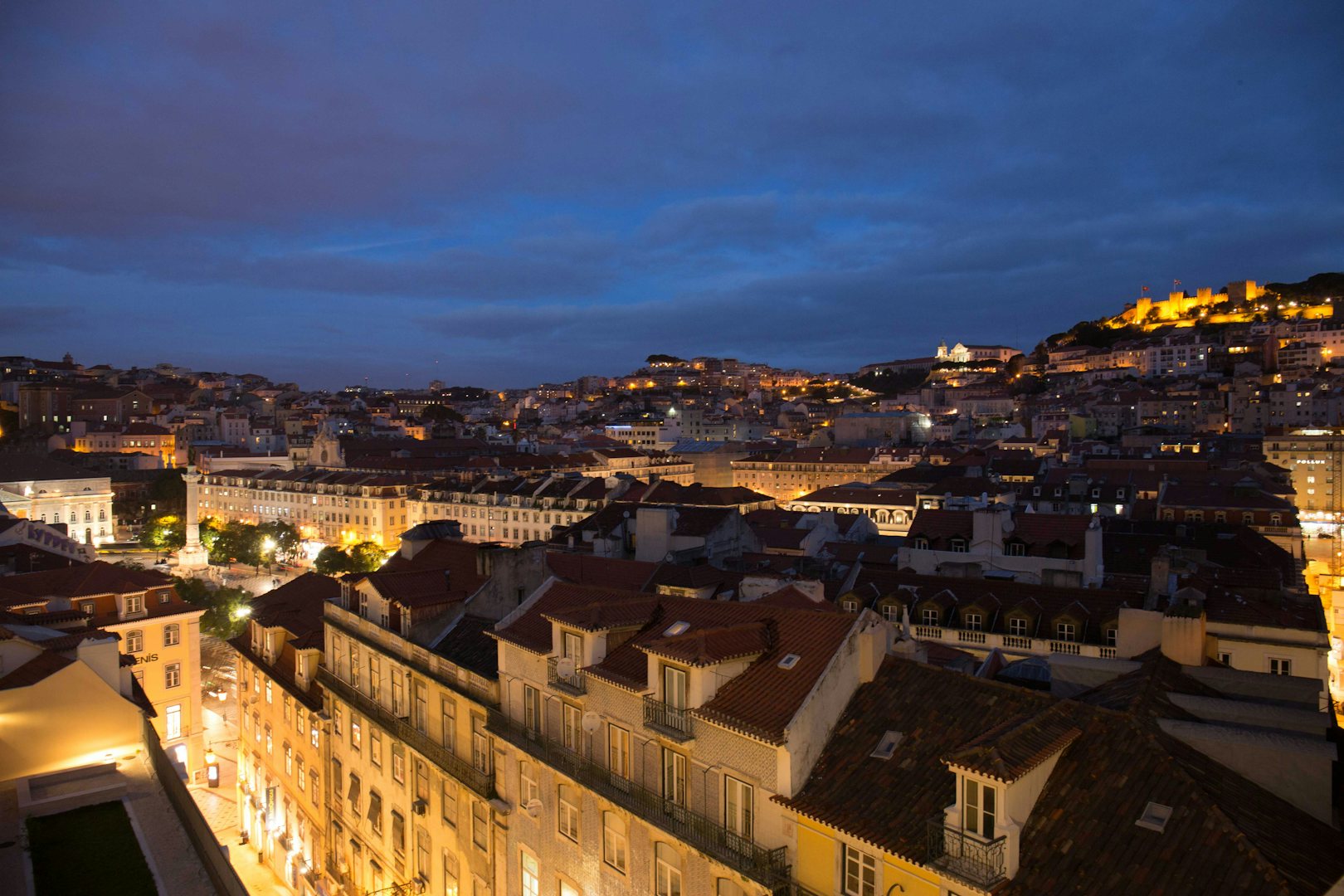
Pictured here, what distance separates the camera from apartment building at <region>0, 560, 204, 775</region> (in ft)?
87.1

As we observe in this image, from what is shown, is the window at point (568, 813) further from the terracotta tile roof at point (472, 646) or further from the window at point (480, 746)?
the terracotta tile roof at point (472, 646)

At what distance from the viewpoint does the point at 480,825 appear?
58.1ft

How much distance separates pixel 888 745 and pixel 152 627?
2610cm

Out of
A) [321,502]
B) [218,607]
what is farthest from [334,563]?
[321,502]

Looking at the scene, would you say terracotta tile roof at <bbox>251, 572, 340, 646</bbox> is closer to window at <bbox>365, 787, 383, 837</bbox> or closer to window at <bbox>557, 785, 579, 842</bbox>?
window at <bbox>365, 787, 383, 837</bbox>

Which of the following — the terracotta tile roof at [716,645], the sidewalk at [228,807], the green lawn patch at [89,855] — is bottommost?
the sidewalk at [228,807]

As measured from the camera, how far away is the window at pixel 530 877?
53.2 feet

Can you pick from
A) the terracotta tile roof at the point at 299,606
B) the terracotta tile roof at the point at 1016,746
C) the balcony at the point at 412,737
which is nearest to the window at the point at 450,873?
the balcony at the point at 412,737

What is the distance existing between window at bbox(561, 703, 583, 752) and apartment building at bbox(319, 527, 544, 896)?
2.67 meters

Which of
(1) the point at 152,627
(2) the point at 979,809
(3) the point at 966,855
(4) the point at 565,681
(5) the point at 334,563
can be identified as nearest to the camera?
(3) the point at 966,855

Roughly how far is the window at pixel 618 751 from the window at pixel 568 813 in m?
1.33

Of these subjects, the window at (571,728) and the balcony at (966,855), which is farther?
the window at (571,728)

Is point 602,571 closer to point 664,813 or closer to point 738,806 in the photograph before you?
point 664,813

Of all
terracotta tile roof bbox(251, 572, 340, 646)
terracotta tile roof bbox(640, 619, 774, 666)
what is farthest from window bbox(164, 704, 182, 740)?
terracotta tile roof bbox(640, 619, 774, 666)
